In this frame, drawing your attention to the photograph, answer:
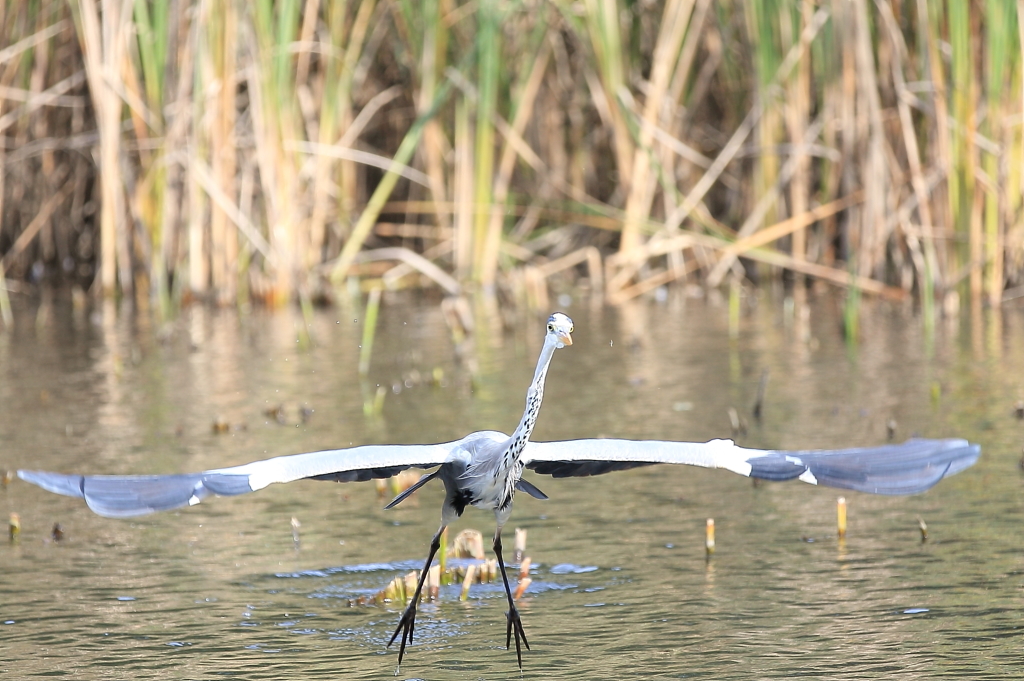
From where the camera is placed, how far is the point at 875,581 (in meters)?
5.25

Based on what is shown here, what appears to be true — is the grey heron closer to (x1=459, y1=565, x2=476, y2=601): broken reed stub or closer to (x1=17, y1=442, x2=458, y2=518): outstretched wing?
(x1=17, y1=442, x2=458, y2=518): outstretched wing

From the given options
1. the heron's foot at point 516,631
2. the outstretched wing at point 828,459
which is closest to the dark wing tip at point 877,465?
the outstretched wing at point 828,459

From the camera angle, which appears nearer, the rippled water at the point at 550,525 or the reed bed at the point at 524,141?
the rippled water at the point at 550,525

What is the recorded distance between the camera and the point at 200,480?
4141 mm

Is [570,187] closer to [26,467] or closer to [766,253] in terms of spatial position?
[766,253]

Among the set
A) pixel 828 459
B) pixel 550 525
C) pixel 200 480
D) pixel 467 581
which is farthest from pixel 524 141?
pixel 200 480

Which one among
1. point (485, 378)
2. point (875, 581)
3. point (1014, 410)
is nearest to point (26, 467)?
point (485, 378)

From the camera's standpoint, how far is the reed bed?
11.6 metres

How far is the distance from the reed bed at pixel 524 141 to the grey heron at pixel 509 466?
23.8ft

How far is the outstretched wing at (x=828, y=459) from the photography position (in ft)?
13.8

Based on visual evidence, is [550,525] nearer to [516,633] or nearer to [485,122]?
[516,633]

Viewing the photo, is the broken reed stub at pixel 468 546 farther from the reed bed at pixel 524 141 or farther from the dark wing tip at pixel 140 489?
the reed bed at pixel 524 141

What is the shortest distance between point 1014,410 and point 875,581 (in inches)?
118

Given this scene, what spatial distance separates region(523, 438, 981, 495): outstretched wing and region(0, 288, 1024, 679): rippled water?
54 centimetres
